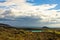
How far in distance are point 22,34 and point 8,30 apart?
101 centimetres

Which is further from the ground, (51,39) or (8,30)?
(8,30)

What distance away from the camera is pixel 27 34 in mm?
9797

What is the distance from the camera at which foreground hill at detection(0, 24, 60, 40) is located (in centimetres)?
950

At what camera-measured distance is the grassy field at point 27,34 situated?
9.51 m

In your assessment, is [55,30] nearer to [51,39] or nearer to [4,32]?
[51,39]

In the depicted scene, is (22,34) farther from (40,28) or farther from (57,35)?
(57,35)

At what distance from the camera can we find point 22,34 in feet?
32.2

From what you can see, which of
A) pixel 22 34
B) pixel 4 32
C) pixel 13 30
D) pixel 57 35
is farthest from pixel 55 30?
pixel 4 32

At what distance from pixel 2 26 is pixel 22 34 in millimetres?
1540

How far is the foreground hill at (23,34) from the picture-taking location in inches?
374

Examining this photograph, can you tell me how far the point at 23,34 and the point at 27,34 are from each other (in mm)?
274

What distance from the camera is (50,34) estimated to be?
971 centimetres

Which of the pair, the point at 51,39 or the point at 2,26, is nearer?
the point at 51,39

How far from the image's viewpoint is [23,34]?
32.3ft
